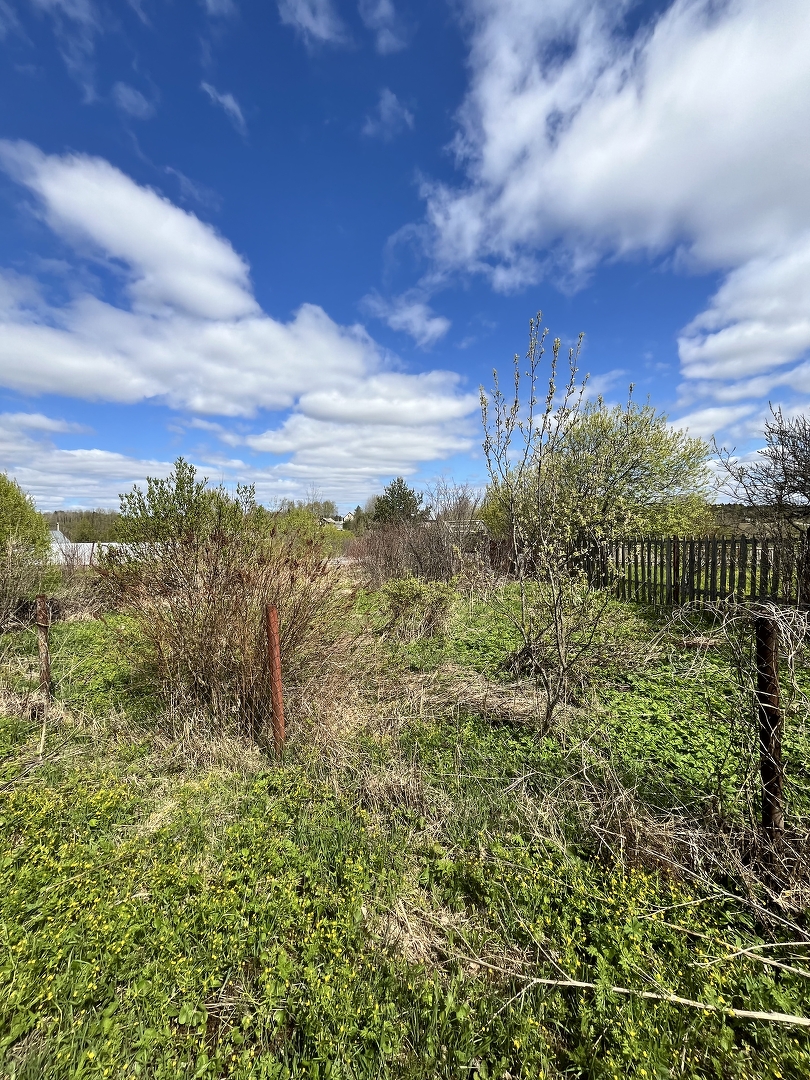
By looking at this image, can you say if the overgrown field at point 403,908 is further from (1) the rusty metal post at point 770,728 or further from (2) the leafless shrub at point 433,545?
(2) the leafless shrub at point 433,545

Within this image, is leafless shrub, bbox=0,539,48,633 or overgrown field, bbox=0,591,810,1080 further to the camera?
leafless shrub, bbox=0,539,48,633

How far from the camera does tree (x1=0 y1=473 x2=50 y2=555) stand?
853cm

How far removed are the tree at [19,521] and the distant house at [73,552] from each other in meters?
0.57

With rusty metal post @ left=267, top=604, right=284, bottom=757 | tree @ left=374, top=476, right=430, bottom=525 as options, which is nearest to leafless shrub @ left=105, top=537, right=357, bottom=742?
rusty metal post @ left=267, top=604, right=284, bottom=757

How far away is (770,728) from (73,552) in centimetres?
1412

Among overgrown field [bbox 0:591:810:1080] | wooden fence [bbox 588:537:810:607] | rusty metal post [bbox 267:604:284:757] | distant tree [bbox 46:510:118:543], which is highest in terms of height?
distant tree [bbox 46:510:118:543]

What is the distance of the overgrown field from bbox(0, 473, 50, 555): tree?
657cm

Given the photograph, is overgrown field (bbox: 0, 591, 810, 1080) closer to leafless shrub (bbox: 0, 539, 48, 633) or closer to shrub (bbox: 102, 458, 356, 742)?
shrub (bbox: 102, 458, 356, 742)

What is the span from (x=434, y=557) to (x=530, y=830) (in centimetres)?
896

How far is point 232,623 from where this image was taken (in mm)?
4281

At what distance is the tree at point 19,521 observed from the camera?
8529 millimetres

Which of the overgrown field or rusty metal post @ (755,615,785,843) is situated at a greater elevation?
rusty metal post @ (755,615,785,843)

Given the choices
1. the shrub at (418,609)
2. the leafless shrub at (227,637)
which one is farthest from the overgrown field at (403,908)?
the shrub at (418,609)

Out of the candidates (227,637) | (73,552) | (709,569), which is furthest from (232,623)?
(73,552)
